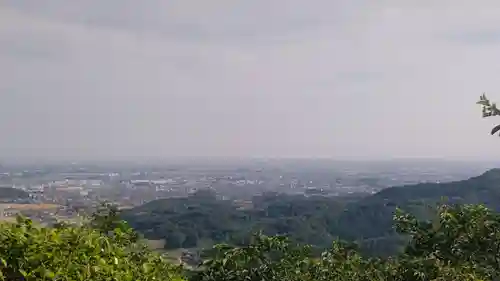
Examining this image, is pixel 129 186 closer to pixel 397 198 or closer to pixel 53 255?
pixel 397 198

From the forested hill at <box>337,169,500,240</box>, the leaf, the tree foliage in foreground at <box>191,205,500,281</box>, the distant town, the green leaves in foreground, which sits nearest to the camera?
the green leaves in foreground

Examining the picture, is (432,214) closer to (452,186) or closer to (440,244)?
(440,244)

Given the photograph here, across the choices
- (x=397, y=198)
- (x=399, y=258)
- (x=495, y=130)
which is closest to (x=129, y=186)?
(x=397, y=198)

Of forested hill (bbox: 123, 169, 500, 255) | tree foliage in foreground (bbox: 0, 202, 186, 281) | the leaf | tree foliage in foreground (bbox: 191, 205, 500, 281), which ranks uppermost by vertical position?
the leaf

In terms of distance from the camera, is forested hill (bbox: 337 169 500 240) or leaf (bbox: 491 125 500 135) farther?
forested hill (bbox: 337 169 500 240)

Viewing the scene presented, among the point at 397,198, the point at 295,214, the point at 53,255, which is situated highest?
the point at 53,255

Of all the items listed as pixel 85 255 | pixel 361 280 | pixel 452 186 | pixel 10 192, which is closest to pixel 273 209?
pixel 452 186

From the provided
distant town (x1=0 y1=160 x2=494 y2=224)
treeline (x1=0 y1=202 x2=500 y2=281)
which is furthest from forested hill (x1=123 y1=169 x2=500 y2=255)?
treeline (x1=0 y1=202 x2=500 y2=281)

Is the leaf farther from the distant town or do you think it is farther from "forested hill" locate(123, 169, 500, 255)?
"forested hill" locate(123, 169, 500, 255)

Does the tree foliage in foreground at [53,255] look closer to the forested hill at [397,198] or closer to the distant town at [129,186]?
the distant town at [129,186]
